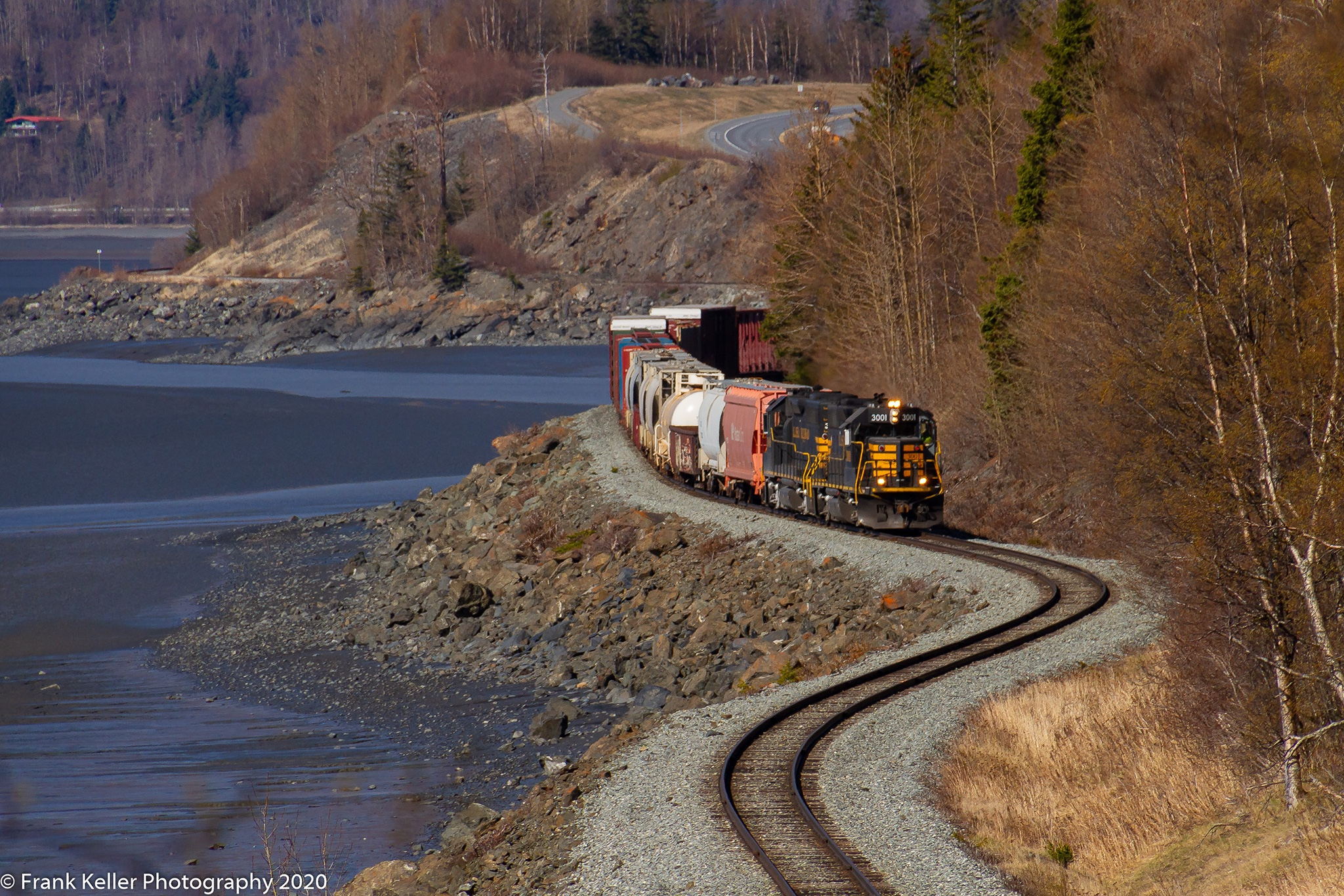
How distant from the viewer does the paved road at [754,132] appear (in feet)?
464

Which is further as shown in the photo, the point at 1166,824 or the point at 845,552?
the point at 845,552

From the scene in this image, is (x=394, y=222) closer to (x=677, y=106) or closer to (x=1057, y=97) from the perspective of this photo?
(x=677, y=106)

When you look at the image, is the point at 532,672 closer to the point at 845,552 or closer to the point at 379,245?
the point at 845,552

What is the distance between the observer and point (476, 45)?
18875 cm

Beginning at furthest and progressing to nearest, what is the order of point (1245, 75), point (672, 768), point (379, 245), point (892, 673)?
point (379, 245) < point (892, 673) < point (672, 768) < point (1245, 75)

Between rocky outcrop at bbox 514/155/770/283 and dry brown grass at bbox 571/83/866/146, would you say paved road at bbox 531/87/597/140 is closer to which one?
dry brown grass at bbox 571/83/866/146

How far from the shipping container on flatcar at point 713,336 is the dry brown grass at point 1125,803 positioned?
44906 mm

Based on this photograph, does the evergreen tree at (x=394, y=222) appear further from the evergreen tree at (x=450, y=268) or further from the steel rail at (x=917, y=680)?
the steel rail at (x=917, y=680)

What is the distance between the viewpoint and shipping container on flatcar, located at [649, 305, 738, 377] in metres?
62.8

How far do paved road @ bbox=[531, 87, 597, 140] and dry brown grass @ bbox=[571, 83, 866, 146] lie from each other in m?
1.34

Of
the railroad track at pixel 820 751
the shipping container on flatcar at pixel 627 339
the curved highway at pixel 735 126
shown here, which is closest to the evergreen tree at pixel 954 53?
the shipping container on flatcar at pixel 627 339

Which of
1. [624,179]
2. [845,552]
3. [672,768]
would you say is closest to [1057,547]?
[845,552]

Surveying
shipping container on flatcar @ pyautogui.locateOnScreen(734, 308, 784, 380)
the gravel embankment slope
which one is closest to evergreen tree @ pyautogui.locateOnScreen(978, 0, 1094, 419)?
the gravel embankment slope

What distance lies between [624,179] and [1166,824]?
134 metres
